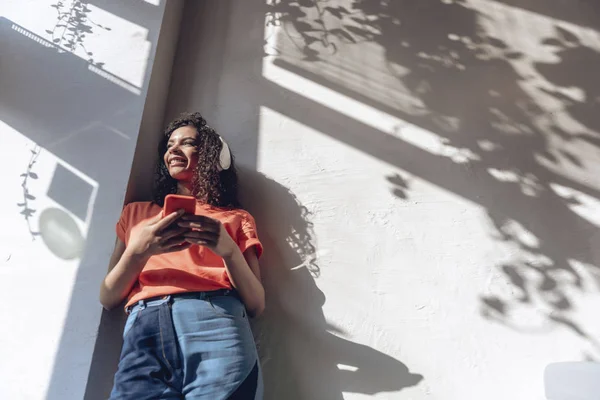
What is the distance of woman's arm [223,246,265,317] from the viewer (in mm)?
1512

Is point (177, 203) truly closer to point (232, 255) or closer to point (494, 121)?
point (232, 255)

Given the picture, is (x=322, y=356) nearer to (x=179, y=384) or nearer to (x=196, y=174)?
(x=179, y=384)

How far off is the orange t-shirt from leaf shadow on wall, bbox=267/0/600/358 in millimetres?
768

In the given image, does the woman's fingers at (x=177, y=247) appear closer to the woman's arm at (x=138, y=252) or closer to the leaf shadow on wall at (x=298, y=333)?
the woman's arm at (x=138, y=252)

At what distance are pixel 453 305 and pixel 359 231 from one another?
0.44 m

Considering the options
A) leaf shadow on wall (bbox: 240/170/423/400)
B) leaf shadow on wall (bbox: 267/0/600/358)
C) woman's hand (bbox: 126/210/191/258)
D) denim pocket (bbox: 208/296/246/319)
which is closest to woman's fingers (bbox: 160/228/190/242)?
woman's hand (bbox: 126/210/191/258)

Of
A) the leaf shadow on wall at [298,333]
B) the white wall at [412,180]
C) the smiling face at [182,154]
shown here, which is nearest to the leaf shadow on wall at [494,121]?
the white wall at [412,180]

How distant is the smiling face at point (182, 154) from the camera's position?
1773 mm

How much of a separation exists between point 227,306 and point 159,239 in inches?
11.7

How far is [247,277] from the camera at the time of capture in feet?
5.09

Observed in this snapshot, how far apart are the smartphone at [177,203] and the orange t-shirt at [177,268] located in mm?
213

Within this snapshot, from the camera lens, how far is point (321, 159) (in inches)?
79.1

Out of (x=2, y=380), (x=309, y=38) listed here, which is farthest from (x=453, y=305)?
(x=2, y=380)

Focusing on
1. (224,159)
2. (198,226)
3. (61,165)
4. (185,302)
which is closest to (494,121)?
(224,159)
